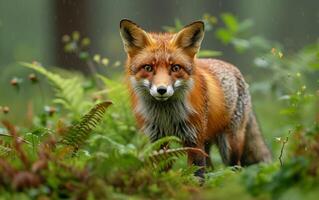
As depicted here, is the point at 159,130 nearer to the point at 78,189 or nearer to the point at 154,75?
the point at 154,75

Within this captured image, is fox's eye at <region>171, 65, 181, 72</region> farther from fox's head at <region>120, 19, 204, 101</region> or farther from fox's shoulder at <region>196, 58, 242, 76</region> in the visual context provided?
fox's shoulder at <region>196, 58, 242, 76</region>

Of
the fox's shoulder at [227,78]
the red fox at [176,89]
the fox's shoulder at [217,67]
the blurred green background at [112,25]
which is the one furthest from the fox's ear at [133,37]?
the blurred green background at [112,25]

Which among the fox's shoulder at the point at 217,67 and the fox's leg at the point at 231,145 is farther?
the fox's leg at the point at 231,145

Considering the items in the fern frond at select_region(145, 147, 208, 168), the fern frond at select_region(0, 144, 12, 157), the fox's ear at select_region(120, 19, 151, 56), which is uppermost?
the fox's ear at select_region(120, 19, 151, 56)

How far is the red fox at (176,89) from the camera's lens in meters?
8.15

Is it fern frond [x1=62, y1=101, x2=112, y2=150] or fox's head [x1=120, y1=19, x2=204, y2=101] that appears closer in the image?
fern frond [x1=62, y1=101, x2=112, y2=150]

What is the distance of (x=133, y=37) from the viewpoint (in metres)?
8.49

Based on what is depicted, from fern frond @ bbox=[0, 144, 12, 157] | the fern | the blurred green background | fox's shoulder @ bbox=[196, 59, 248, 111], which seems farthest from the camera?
the blurred green background

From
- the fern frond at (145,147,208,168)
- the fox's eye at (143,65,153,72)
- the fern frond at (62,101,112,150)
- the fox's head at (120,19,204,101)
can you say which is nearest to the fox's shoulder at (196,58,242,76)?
the fox's head at (120,19,204,101)

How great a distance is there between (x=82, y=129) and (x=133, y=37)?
169 centimetres

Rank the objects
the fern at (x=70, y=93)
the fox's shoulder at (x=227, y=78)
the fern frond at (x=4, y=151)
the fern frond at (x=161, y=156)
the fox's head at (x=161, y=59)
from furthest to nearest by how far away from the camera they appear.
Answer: the fern at (x=70, y=93) < the fox's shoulder at (x=227, y=78) < the fox's head at (x=161, y=59) < the fern frond at (x=4, y=151) < the fern frond at (x=161, y=156)

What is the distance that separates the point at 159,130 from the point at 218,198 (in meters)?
3.42

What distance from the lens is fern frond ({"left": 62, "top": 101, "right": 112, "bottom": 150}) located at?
284 inches

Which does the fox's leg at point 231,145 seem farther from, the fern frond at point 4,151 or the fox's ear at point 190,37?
the fern frond at point 4,151
